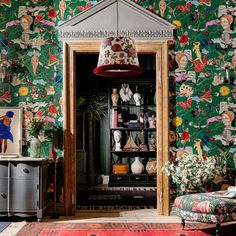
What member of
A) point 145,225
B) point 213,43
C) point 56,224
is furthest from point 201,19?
point 56,224

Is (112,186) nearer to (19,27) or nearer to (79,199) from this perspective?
(79,199)

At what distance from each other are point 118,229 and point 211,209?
1257mm

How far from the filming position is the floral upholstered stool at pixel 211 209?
15.5 feet

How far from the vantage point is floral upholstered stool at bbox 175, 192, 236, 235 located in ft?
15.5

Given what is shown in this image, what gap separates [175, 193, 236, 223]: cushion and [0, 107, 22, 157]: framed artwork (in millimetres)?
2721

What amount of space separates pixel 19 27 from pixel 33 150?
1.92 meters

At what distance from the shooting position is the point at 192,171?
5844mm

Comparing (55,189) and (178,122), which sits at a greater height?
(178,122)

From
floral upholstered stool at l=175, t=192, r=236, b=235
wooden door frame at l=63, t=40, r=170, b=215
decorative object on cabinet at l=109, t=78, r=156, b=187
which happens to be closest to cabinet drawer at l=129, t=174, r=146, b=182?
decorative object on cabinet at l=109, t=78, r=156, b=187

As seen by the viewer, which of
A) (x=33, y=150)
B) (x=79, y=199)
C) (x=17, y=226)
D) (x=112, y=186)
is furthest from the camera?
(x=112, y=186)

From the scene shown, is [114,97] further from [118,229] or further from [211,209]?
[211,209]

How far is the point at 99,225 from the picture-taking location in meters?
5.49

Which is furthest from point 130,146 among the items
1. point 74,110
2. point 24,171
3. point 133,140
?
point 24,171

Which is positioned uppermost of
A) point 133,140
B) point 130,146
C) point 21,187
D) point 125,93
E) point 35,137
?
point 125,93
